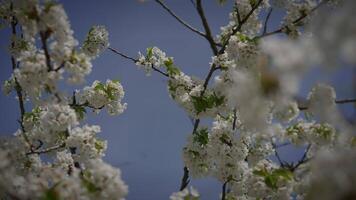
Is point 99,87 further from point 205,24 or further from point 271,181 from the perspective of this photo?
point 271,181

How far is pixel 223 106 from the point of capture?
231 inches

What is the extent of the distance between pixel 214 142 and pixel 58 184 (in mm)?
2741

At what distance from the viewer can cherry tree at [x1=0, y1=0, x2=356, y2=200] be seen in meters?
2.13

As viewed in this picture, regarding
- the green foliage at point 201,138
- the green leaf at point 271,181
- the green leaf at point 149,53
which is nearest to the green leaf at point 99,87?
the green leaf at point 149,53

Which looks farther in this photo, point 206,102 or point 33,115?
point 33,115

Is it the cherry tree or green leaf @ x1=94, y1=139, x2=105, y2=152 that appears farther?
green leaf @ x1=94, y1=139, x2=105, y2=152

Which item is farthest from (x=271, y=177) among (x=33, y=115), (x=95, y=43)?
(x=33, y=115)

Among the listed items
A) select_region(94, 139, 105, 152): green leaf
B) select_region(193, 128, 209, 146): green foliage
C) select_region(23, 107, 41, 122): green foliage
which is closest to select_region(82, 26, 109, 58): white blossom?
select_region(23, 107, 41, 122): green foliage

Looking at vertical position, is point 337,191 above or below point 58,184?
below

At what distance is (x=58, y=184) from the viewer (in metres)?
3.52

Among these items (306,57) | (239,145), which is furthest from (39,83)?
(306,57)

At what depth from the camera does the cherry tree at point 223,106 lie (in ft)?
6.98

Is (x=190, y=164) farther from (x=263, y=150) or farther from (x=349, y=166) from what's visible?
(x=349, y=166)

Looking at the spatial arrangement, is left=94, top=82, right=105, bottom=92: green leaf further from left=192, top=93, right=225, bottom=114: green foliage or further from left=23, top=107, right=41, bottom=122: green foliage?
left=192, top=93, right=225, bottom=114: green foliage
